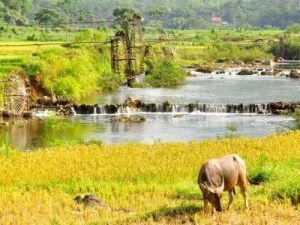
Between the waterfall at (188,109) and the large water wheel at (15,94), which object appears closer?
the large water wheel at (15,94)

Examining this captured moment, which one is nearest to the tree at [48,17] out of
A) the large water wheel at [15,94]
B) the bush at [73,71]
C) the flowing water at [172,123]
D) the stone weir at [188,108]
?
the bush at [73,71]

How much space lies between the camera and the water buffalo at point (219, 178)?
11.1 m

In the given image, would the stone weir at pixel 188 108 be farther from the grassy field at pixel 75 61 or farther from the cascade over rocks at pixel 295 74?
the cascade over rocks at pixel 295 74

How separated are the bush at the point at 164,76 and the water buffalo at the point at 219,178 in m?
43.2

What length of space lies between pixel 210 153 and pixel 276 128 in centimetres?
1264

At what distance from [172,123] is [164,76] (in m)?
21.7

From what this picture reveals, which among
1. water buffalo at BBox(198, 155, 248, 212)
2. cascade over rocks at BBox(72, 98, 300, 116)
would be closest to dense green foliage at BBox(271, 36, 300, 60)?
cascade over rocks at BBox(72, 98, 300, 116)

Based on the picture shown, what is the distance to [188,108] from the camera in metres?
39.3

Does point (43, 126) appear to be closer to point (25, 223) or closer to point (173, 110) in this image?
point (173, 110)

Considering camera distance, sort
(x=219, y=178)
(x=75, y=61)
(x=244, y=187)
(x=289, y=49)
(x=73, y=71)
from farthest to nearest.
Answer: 1. (x=289, y=49)
2. (x=75, y=61)
3. (x=73, y=71)
4. (x=244, y=187)
5. (x=219, y=178)

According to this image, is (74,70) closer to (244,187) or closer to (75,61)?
(75,61)

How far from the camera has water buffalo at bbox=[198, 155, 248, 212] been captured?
11109 mm

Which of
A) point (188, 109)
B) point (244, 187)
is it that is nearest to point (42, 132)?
point (188, 109)

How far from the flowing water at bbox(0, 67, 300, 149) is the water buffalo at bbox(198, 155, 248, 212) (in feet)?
51.5
